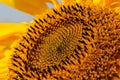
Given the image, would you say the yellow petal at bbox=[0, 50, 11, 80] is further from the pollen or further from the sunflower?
the pollen

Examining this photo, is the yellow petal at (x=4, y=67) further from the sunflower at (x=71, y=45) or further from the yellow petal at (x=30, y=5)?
the yellow petal at (x=30, y=5)

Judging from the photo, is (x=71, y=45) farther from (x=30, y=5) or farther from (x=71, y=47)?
(x=30, y=5)

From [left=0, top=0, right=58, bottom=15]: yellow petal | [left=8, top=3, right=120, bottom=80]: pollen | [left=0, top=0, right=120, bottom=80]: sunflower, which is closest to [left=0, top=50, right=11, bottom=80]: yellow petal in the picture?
[left=0, top=0, right=120, bottom=80]: sunflower

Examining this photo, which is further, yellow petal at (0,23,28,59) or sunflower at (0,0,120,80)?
yellow petal at (0,23,28,59)

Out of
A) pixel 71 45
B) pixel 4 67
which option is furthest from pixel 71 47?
pixel 4 67

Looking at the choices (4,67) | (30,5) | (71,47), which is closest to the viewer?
(71,47)

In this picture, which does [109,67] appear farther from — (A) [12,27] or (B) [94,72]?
(A) [12,27]
